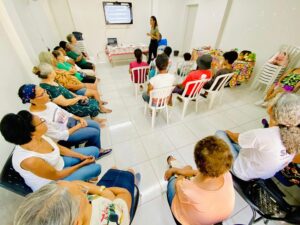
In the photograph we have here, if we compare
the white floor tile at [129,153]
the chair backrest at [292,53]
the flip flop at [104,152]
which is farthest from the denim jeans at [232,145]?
the chair backrest at [292,53]

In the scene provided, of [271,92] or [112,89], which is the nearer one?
[271,92]

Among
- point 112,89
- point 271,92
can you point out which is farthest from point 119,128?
point 271,92

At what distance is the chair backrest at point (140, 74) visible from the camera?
2.75m

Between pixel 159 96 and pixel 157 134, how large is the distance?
646 millimetres

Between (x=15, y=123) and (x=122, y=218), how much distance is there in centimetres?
88

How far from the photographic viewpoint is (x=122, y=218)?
769 mm

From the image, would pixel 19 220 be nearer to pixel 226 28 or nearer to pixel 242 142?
pixel 242 142

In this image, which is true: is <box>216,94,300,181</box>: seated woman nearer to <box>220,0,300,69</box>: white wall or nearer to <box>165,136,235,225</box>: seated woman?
<box>165,136,235,225</box>: seated woman

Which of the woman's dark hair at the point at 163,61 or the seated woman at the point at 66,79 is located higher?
the woman's dark hair at the point at 163,61

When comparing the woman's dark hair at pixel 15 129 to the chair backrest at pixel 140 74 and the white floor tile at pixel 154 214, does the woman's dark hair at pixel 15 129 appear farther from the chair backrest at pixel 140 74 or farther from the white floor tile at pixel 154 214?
the chair backrest at pixel 140 74

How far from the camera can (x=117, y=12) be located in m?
4.65

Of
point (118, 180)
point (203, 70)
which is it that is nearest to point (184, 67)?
point (203, 70)

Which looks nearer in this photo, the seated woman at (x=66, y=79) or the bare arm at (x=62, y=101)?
the bare arm at (x=62, y=101)

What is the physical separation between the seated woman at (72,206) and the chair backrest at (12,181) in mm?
521
